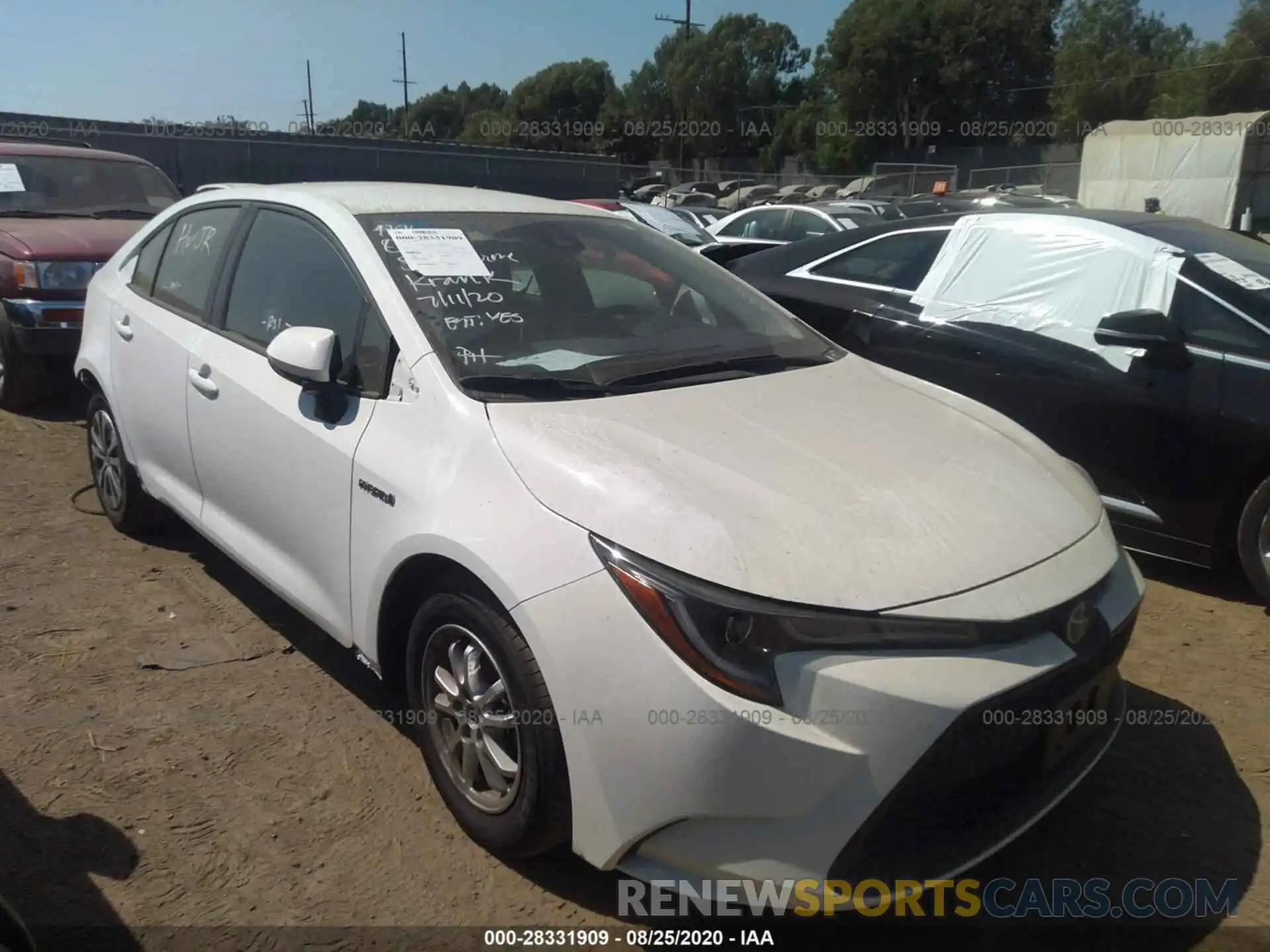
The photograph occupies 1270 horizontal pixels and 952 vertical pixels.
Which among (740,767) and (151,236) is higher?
(151,236)

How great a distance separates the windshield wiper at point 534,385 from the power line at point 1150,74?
54.9 m

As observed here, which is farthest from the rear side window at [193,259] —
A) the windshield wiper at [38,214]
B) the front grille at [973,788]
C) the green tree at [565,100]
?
the green tree at [565,100]

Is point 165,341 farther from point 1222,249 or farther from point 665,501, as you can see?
point 1222,249

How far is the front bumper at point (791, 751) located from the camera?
6.40 feet

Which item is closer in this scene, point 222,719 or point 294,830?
point 294,830

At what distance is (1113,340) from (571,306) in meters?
2.47

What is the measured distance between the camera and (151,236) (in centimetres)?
426

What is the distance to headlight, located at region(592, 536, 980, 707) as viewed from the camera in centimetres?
199

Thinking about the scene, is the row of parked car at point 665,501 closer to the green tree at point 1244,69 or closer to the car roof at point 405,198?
the car roof at point 405,198

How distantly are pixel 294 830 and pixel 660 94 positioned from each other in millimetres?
69406

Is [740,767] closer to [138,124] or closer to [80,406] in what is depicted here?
[80,406]

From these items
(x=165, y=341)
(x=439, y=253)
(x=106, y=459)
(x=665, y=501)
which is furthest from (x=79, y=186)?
(x=665, y=501)

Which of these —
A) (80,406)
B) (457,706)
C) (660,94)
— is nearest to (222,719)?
(457,706)

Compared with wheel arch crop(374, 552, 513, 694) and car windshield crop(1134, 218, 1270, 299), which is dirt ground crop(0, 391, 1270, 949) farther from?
car windshield crop(1134, 218, 1270, 299)
